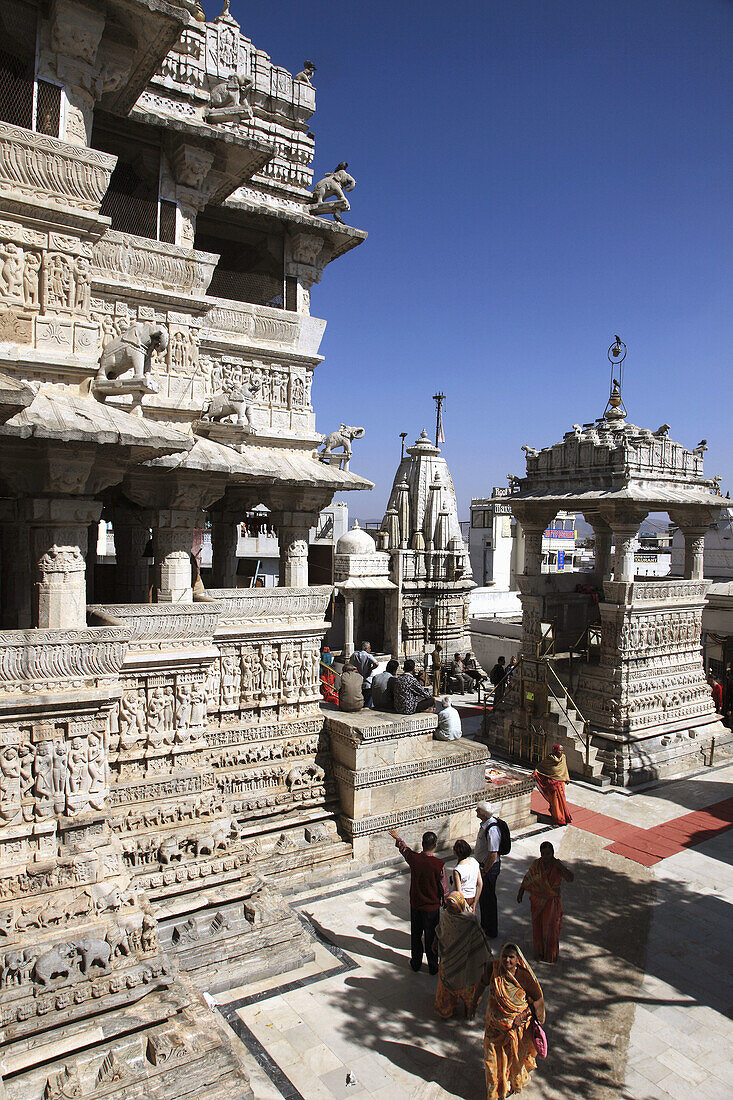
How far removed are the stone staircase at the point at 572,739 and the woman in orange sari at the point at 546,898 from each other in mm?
6038

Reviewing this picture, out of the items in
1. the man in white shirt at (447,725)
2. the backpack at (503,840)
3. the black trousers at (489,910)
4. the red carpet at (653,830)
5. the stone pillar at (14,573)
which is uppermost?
the stone pillar at (14,573)

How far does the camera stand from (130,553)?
10.3 meters

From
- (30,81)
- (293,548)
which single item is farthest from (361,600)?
(30,81)

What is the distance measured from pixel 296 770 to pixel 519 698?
21.8 feet

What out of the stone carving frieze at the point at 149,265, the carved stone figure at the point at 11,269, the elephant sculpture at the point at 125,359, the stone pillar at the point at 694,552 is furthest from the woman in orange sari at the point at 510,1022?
the stone pillar at the point at 694,552

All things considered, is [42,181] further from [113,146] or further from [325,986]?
[325,986]

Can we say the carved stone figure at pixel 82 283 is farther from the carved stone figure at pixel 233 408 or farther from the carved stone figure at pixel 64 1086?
the carved stone figure at pixel 64 1086

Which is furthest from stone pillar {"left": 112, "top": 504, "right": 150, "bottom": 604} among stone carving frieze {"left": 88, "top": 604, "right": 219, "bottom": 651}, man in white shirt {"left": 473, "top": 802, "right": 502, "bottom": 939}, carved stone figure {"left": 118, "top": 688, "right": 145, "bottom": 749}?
man in white shirt {"left": 473, "top": 802, "right": 502, "bottom": 939}

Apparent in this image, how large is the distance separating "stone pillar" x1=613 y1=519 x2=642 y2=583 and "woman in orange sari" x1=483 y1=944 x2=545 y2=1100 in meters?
9.67

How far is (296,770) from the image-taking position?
8906 mm

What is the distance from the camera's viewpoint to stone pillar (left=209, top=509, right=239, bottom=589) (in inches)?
444

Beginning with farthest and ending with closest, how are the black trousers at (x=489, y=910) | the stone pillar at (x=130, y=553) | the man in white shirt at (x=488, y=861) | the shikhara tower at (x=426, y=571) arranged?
1. the shikhara tower at (x=426, y=571)
2. the stone pillar at (x=130, y=553)
3. the black trousers at (x=489, y=910)
4. the man in white shirt at (x=488, y=861)

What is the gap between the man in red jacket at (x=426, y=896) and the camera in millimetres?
6566

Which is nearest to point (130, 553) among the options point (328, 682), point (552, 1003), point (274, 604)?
point (274, 604)
